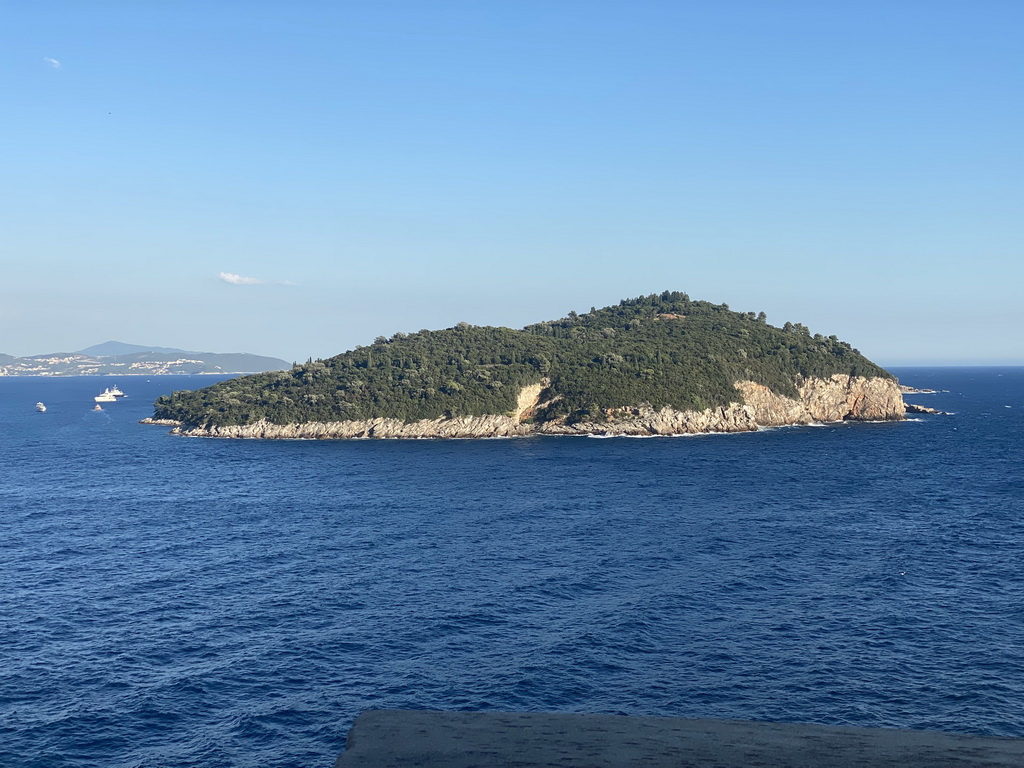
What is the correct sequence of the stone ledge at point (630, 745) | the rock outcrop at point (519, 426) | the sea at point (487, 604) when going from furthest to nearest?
1. the rock outcrop at point (519, 426)
2. the sea at point (487, 604)
3. the stone ledge at point (630, 745)

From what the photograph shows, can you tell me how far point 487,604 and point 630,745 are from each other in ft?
109

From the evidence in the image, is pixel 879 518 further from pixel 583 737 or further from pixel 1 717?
pixel 1 717

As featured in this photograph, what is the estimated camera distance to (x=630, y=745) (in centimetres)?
2653

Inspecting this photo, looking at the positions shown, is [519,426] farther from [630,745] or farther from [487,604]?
[630,745]

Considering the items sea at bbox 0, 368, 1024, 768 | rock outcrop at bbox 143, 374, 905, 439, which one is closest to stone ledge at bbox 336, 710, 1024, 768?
sea at bbox 0, 368, 1024, 768

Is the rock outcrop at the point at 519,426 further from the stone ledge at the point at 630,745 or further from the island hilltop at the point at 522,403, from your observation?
the stone ledge at the point at 630,745

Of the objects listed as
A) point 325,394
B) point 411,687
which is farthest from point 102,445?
point 411,687

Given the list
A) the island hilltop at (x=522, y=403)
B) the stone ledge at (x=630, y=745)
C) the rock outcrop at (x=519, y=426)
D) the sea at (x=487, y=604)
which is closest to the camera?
the stone ledge at (x=630, y=745)

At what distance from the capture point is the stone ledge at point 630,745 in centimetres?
2517

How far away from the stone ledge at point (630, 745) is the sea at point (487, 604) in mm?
12890

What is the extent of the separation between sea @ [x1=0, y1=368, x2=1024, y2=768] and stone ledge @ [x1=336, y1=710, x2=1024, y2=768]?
12.9 m

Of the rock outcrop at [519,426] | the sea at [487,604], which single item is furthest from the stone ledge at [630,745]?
the rock outcrop at [519,426]

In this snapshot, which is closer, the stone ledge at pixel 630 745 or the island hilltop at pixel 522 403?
the stone ledge at pixel 630 745

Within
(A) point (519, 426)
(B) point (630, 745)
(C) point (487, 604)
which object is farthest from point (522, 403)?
(B) point (630, 745)
